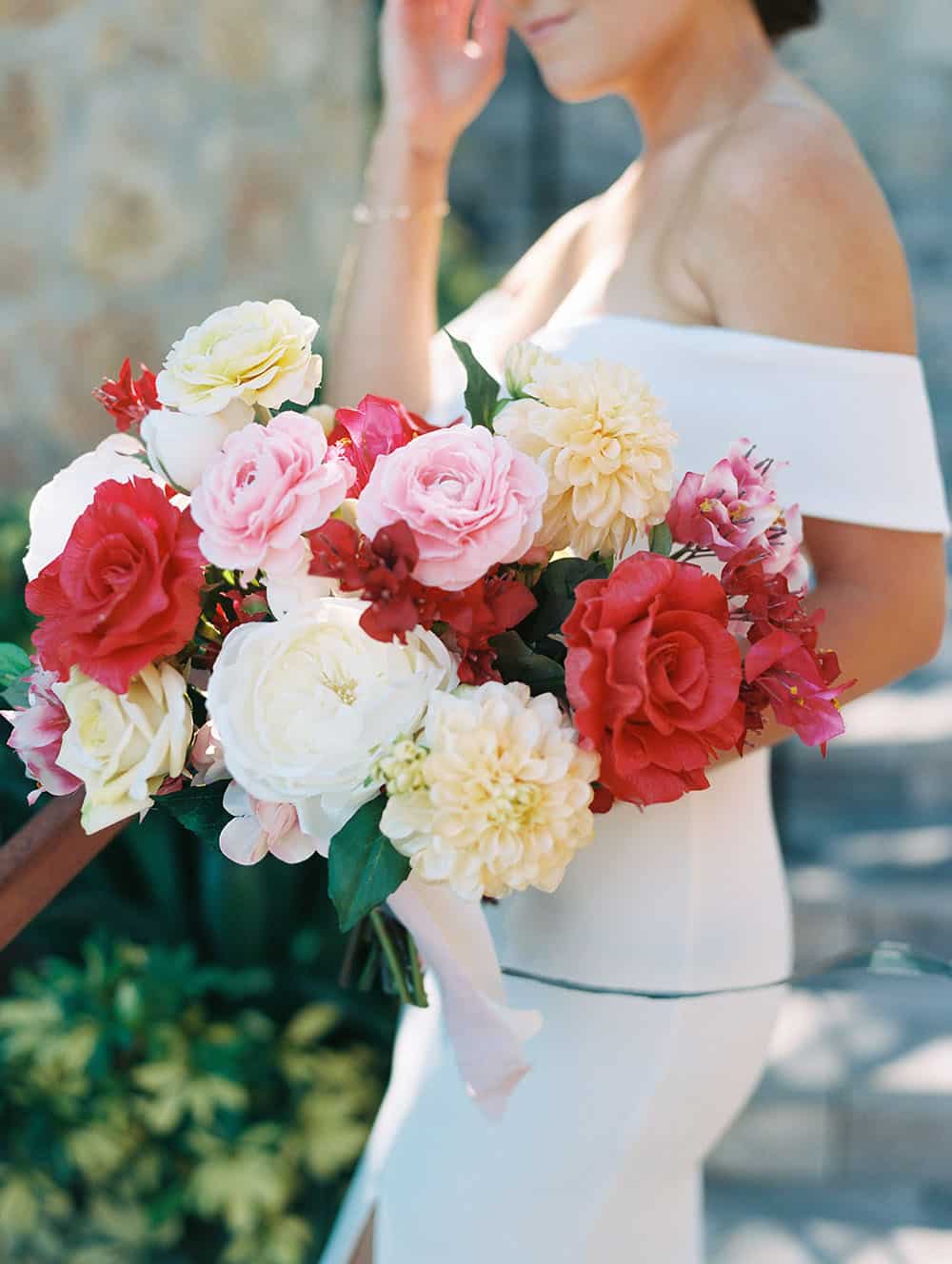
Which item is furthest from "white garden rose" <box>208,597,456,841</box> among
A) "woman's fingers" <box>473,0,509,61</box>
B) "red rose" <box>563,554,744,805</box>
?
"woman's fingers" <box>473,0,509,61</box>

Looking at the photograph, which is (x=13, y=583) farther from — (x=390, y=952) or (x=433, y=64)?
(x=390, y=952)

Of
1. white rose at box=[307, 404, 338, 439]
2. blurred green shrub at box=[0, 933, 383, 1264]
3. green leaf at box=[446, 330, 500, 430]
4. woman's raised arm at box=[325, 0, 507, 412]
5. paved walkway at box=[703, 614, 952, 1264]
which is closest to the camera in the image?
green leaf at box=[446, 330, 500, 430]

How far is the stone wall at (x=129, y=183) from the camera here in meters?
2.95

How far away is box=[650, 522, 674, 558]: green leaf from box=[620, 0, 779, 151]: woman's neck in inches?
30.0

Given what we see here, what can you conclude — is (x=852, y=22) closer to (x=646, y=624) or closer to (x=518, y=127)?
(x=518, y=127)

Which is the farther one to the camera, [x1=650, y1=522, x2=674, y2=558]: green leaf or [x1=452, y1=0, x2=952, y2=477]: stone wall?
[x1=452, y1=0, x2=952, y2=477]: stone wall

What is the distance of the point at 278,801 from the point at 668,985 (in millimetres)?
709

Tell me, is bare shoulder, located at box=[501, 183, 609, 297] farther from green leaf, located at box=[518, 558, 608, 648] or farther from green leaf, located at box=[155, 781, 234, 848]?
green leaf, located at box=[155, 781, 234, 848]

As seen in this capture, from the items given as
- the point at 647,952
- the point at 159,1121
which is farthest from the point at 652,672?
the point at 159,1121

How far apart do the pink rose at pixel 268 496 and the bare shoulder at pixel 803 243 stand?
64 centimetres

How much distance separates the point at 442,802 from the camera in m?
0.83

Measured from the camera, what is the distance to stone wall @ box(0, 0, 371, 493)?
116 inches

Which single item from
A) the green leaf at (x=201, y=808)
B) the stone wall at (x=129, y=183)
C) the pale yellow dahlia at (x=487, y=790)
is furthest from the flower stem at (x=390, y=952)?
the stone wall at (x=129, y=183)

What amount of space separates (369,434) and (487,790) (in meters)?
0.29
